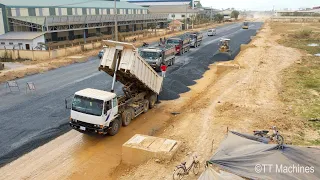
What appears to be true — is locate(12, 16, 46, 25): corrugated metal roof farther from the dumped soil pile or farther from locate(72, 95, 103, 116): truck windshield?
locate(72, 95, 103, 116): truck windshield

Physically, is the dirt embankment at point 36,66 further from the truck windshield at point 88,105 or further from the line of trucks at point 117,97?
the truck windshield at point 88,105

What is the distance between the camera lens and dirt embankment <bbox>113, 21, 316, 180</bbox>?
12547mm

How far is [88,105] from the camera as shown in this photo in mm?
14297

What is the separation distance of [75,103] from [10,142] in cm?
363

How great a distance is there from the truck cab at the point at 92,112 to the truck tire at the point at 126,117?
1.81 m

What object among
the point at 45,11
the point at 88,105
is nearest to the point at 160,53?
the point at 88,105

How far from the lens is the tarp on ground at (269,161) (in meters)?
8.32

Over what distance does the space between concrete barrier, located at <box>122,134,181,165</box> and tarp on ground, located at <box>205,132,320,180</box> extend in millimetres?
3051

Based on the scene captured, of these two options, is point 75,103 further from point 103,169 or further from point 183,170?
point 183,170

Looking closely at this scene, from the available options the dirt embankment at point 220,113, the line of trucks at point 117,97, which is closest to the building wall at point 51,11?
the dirt embankment at point 220,113

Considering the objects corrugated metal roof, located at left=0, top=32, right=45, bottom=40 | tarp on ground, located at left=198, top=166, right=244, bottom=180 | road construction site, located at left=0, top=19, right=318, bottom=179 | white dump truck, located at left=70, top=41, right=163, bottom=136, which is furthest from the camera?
corrugated metal roof, located at left=0, top=32, right=45, bottom=40

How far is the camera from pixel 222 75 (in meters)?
→ 29.5

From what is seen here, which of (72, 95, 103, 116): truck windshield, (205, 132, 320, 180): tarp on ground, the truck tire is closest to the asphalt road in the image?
(72, 95, 103, 116): truck windshield

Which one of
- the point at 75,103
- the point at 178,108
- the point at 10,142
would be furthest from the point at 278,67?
the point at 10,142
